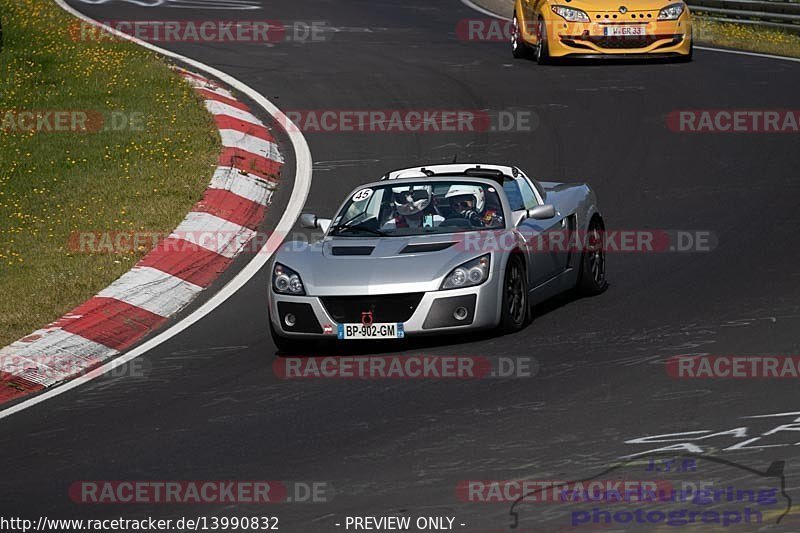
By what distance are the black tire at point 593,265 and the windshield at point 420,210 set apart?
0.99 metres

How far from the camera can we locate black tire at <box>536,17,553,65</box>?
70.5ft

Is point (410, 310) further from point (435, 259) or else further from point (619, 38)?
point (619, 38)

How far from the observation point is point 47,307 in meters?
11.6

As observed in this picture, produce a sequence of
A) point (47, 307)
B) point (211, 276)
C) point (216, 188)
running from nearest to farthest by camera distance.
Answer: point (47, 307) → point (211, 276) → point (216, 188)

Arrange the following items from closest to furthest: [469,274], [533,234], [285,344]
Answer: [469,274] < [285,344] < [533,234]

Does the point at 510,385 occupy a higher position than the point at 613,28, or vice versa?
the point at 613,28

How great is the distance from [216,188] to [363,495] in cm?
836

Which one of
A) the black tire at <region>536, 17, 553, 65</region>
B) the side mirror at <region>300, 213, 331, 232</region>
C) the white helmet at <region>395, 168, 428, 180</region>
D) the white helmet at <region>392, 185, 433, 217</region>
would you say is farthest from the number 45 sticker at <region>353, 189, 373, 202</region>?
the black tire at <region>536, 17, 553, 65</region>

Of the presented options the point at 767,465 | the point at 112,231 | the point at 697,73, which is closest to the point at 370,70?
the point at 697,73

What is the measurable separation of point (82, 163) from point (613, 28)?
863 cm

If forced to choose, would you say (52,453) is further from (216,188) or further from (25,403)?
(216,188)

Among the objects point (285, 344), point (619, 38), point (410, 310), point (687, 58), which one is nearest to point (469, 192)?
point (410, 310)

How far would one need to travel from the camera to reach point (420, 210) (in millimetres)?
11172

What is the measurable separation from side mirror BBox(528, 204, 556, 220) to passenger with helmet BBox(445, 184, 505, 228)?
23 cm
